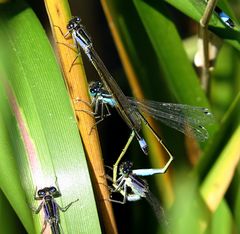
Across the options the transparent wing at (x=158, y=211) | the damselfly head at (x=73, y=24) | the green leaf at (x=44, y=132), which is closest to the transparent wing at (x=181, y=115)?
the transparent wing at (x=158, y=211)

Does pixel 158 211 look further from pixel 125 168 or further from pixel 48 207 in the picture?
pixel 48 207

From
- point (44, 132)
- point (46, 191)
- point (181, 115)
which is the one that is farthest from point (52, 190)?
point (181, 115)

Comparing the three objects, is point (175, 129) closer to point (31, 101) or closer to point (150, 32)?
point (150, 32)

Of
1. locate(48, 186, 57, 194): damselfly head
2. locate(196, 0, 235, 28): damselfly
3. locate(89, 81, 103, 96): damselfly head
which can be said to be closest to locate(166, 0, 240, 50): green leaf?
locate(196, 0, 235, 28): damselfly

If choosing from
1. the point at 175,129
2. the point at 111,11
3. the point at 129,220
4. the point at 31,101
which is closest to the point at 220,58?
the point at 175,129

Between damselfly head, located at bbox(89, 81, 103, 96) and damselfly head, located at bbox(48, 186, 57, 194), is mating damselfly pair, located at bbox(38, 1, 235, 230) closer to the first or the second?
damselfly head, located at bbox(89, 81, 103, 96)

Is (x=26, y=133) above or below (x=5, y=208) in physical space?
above

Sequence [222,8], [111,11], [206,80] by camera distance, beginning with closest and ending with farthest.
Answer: [222,8] → [111,11] → [206,80]
